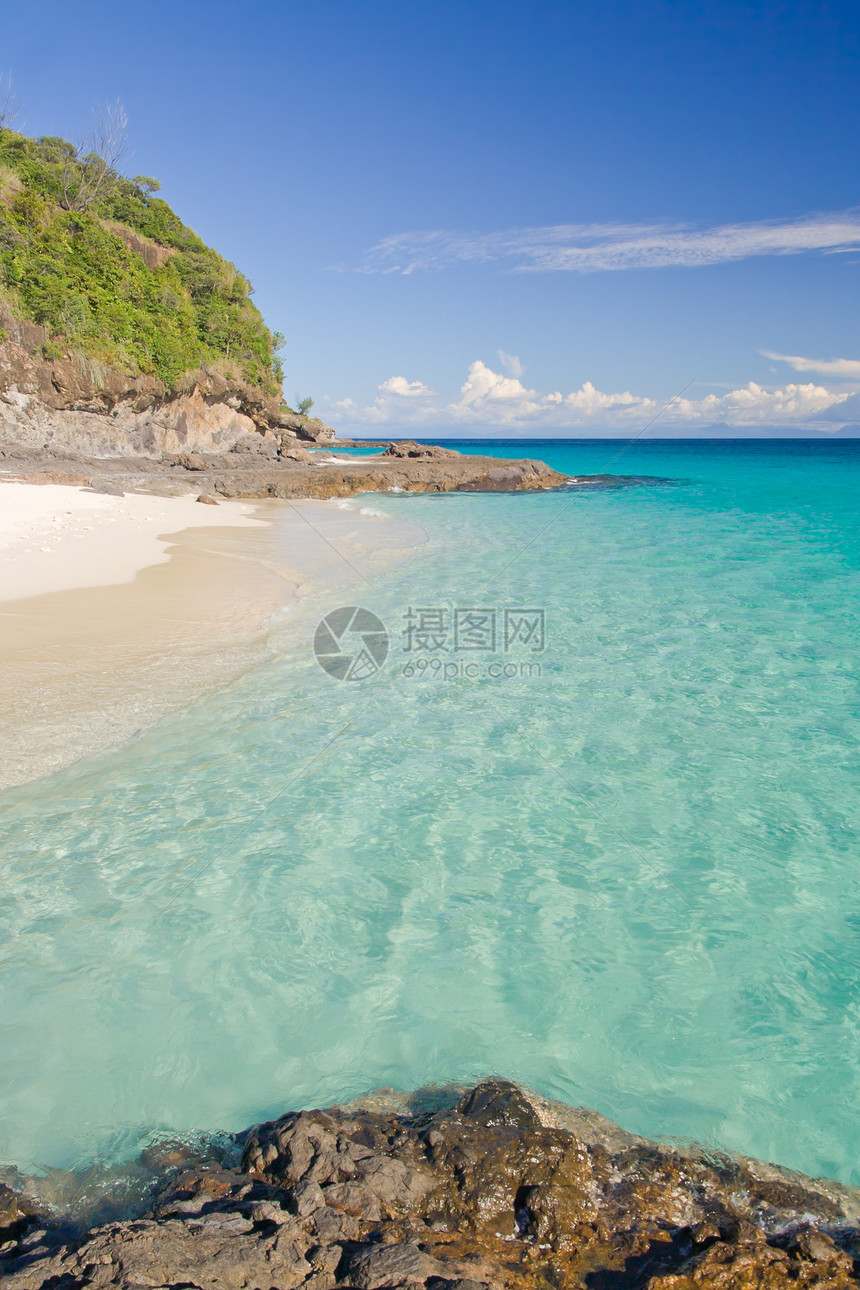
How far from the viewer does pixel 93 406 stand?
23.8 meters

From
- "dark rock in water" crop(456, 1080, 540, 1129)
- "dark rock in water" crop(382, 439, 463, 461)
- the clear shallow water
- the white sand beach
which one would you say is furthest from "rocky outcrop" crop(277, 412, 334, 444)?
"dark rock in water" crop(456, 1080, 540, 1129)

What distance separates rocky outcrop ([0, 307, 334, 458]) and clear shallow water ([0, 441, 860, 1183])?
756 inches

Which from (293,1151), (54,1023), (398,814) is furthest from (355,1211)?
Result: (398,814)

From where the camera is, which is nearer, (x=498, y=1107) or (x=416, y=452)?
(x=498, y=1107)

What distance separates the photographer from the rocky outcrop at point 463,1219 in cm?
176

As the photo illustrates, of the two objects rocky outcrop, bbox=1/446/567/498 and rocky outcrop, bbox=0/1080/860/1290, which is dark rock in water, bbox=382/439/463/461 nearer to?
rocky outcrop, bbox=1/446/567/498

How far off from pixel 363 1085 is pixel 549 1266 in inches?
40.8

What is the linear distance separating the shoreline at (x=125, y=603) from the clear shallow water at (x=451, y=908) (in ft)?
1.72

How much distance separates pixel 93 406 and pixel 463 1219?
26.4m

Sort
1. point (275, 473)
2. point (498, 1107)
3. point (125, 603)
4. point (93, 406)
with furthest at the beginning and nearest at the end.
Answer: point (275, 473)
point (93, 406)
point (125, 603)
point (498, 1107)

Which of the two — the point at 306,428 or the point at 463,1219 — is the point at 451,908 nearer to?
the point at 463,1219

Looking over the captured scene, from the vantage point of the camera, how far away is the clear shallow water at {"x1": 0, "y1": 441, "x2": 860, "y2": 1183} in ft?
9.36

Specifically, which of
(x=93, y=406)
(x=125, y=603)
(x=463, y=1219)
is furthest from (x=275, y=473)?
(x=463, y=1219)

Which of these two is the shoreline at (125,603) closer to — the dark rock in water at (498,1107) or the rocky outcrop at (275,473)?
the rocky outcrop at (275,473)
